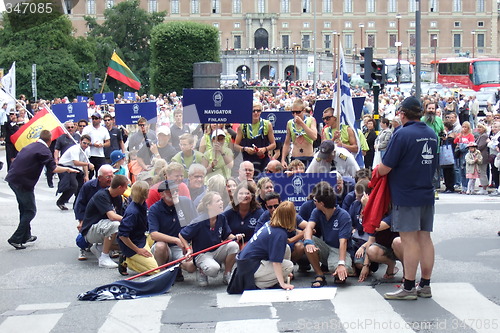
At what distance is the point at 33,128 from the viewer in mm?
15312

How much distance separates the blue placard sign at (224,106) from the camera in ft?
44.0

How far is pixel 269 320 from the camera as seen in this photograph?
326 inches

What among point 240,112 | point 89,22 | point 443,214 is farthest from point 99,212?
point 89,22

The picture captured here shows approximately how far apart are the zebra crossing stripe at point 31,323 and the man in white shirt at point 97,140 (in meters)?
9.48

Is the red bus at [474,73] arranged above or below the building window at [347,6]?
below

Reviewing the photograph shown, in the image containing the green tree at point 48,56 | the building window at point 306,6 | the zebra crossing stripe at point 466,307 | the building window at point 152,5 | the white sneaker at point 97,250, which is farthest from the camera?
the building window at point 306,6

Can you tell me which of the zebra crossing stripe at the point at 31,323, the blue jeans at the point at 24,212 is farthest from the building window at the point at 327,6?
the zebra crossing stripe at the point at 31,323

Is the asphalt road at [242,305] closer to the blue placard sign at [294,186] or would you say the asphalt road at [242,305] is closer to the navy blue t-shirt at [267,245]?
the navy blue t-shirt at [267,245]

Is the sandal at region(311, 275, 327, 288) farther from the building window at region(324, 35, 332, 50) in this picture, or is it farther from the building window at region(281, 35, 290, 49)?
the building window at region(281, 35, 290, 49)

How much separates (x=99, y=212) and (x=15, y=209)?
656 cm

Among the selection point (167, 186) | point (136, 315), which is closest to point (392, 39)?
point (167, 186)

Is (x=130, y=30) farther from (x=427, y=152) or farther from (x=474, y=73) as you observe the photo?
(x=427, y=152)

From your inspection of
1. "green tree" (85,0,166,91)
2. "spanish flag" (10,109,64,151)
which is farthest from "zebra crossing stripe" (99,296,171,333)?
"green tree" (85,0,166,91)

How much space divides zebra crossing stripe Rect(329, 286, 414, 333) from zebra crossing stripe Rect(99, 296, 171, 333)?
65.4 inches
